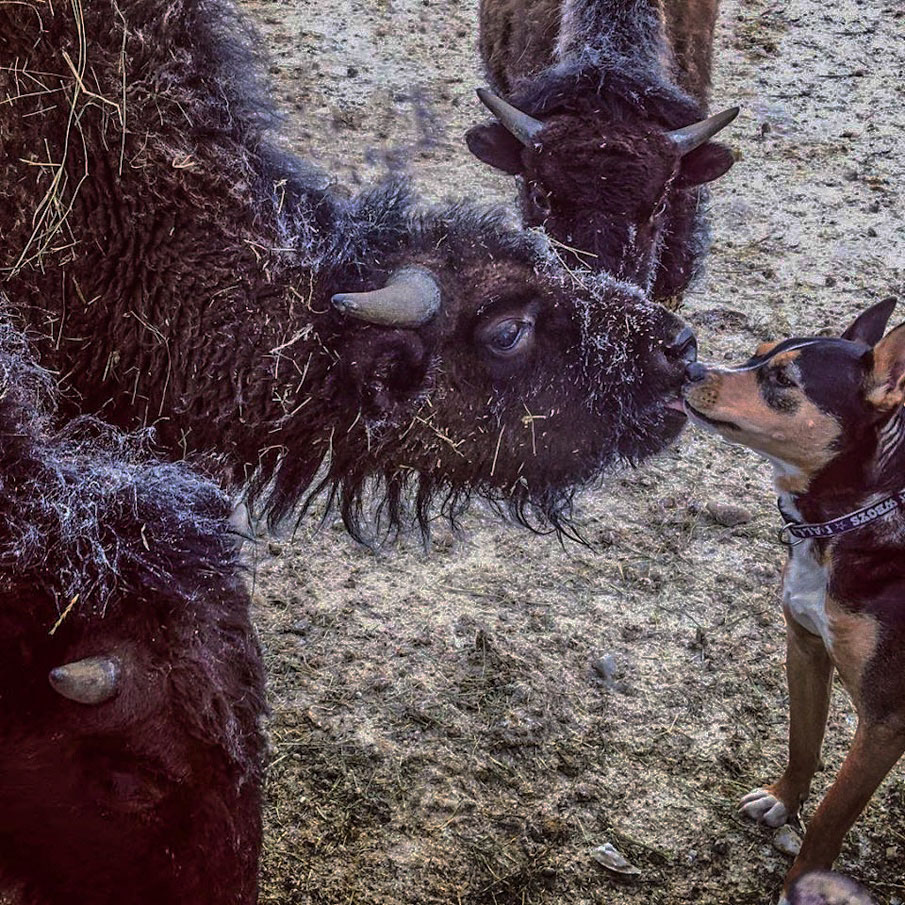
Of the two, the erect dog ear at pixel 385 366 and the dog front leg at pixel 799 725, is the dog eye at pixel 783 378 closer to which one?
the dog front leg at pixel 799 725

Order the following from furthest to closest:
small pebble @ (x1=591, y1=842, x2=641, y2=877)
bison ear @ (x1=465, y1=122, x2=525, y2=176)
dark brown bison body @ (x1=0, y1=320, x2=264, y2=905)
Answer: bison ear @ (x1=465, y1=122, x2=525, y2=176) < small pebble @ (x1=591, y1=842, x2=641, y2=877) < dark brown bison body @ (x1=0, y1=320, x2=264, y2=905)

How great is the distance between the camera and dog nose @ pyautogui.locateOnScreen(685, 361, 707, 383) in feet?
10.7

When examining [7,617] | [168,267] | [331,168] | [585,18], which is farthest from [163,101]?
[331,168]

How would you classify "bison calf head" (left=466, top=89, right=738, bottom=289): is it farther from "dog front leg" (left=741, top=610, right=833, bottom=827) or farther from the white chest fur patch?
"dog front leg" (left=741, top=610, right=833, bottom=827)

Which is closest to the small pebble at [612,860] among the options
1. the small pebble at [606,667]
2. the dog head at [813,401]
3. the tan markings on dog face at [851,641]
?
the small pebble at [606,667]

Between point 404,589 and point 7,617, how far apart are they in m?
2.18

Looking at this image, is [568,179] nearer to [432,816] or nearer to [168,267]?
[168,267]

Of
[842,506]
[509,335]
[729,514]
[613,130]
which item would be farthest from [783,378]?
[613,130]

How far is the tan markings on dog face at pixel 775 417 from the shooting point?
2980 millimetres

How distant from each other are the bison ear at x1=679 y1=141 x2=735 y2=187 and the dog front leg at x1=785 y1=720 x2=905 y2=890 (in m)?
3.24

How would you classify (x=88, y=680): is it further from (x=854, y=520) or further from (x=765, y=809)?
(x=765, y=809)

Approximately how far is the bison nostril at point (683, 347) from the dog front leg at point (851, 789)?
123 centimetres

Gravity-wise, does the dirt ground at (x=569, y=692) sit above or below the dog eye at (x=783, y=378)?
below

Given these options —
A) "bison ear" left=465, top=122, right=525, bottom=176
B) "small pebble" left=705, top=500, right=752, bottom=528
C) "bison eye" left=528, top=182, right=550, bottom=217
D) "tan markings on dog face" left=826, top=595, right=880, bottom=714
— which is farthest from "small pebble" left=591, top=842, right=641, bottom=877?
"bison ear" left=465, top=122, right=525, bottom=176
